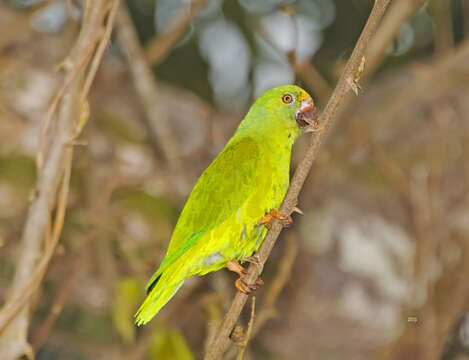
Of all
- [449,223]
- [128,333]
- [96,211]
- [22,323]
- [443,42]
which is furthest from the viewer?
[449,223]

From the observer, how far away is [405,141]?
3.96 m

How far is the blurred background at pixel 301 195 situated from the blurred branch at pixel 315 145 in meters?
1.43

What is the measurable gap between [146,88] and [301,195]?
1.21m

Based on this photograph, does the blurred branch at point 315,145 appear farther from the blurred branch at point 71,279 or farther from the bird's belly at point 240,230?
the blurred branch at point 71,279

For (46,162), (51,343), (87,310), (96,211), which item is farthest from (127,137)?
(46,162)

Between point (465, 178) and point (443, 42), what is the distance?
3.06 ft

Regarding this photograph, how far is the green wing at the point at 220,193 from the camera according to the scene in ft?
6.35

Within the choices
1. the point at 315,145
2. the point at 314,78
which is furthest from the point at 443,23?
the point at 315,145

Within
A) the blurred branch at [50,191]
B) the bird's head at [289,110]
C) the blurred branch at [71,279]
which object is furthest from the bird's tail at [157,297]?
the bird's head at [289,110]

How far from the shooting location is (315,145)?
1446 mm

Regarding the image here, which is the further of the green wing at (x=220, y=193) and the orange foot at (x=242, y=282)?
the green wing at (x=220, y=193)

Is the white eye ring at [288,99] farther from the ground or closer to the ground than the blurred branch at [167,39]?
farther from the ground

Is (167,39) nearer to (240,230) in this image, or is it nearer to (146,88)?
(146,88)

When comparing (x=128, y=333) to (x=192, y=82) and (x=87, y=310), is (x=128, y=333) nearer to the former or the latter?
(x=87, y=310)
